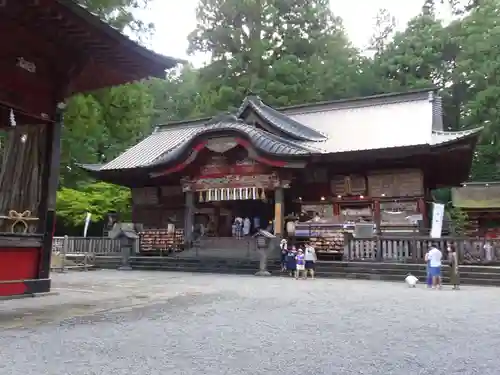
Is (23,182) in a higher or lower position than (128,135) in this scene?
lower

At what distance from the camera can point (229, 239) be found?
20.0 m

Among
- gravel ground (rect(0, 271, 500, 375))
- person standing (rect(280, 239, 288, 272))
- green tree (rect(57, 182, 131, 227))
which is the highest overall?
green tree (rect(57, 182, 131, 227))

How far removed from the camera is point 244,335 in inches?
216

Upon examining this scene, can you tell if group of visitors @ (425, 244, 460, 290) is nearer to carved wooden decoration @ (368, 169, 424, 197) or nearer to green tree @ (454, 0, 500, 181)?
carved wooden decoration @ (368, 169, 424, 197)

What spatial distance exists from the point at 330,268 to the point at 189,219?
6857mm

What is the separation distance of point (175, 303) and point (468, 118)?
27671 mm

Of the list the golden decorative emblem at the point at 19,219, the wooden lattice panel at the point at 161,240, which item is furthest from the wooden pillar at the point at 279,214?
the golden decorative emblem at the point at 19,219

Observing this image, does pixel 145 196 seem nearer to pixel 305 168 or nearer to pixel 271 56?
pixel 305 168

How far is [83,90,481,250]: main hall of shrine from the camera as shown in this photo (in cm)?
1873

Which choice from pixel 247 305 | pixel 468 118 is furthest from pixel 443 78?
pixel 247 305

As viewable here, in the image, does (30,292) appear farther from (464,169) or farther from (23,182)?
(464,169)

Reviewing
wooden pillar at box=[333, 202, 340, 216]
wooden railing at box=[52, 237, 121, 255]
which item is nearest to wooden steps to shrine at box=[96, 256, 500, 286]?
wooden railing at box=[52, 237, 121, 255]

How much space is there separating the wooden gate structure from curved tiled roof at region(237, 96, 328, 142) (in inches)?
520

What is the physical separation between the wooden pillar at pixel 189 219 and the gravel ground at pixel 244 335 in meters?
11.1
